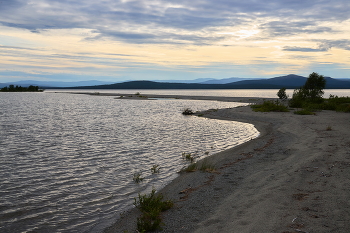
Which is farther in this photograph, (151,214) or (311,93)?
(311,93)

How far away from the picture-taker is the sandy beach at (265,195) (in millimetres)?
7301

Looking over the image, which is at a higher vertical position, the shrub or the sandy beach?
the shrub

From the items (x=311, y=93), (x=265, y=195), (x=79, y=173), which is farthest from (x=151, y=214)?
(x=311, y=93)

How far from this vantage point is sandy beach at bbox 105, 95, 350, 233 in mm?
7301

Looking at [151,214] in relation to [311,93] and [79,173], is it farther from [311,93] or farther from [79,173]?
[311,93]

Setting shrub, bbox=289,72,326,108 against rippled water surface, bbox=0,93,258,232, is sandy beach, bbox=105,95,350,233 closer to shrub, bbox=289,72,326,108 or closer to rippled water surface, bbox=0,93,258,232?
rippled water surface, bbox=0,93,258,232

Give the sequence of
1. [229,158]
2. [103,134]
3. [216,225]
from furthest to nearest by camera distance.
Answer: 1. [103,134]
2. [229,158]
3. [216,225]

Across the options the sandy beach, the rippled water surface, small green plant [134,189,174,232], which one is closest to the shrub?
the rippled water surface

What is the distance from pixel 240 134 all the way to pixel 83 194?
62.6 ft

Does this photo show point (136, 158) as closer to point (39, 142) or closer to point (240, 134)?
point (39, 142)

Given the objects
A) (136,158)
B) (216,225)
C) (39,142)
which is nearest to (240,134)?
(136,158)

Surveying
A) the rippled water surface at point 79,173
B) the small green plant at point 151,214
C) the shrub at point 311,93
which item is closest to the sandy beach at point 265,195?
the small green plant at point 151,214

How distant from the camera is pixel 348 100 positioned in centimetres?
5688

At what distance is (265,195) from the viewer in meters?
9.45
